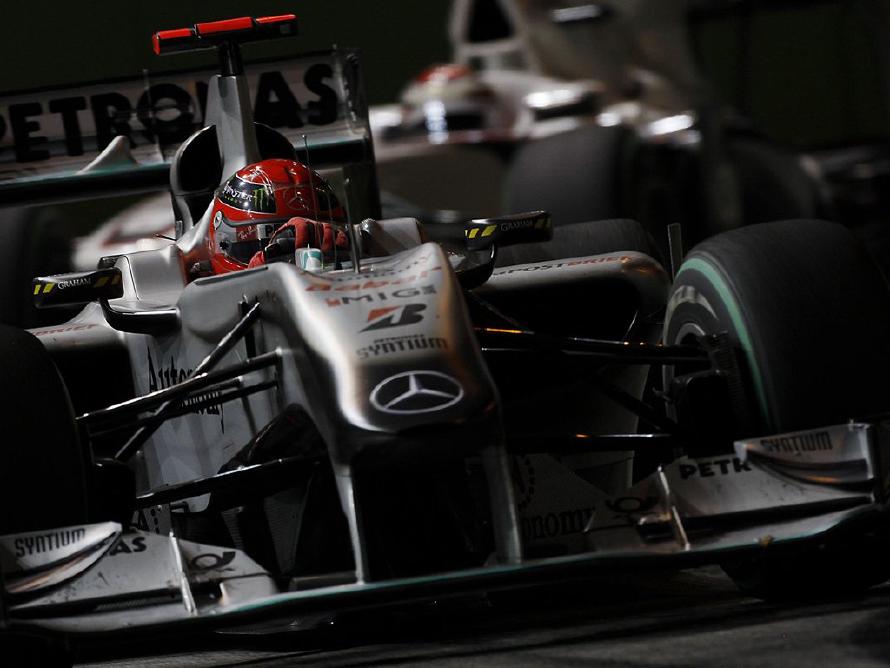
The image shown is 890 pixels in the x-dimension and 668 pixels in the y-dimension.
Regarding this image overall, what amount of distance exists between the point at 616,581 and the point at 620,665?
4.56 feet

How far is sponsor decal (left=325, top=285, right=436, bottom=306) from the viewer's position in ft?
12.3

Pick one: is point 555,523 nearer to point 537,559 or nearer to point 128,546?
point 537,559

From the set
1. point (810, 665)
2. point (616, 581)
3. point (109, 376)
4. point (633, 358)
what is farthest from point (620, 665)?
point (109, 376)

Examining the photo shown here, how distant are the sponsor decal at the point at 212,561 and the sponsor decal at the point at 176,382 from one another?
0.69 m

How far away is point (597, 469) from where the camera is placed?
4734 millimetres

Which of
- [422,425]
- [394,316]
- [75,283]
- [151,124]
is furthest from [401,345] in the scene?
[151,124]

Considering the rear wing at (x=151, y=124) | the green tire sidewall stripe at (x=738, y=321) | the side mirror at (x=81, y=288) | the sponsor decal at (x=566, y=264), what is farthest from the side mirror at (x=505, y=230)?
the rear wing at (x=151, y=124)

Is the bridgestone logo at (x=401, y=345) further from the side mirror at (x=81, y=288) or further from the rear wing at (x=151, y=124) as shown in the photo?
the rear wing at (x=151, y=124)

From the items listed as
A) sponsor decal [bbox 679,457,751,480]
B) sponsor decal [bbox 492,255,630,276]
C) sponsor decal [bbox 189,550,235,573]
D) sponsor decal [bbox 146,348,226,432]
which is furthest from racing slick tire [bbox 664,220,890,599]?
sponsor decal [bbox 146,348,226,432]

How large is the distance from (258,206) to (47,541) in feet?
5.09

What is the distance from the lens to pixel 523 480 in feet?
13.5

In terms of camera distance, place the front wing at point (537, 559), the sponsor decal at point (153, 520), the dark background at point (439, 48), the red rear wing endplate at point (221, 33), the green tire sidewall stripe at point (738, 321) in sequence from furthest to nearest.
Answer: the dark background at point (439, 48), the red rear wing endplate at point (221, 33), the sponsor decal at point (153, 520), the green tire sidewall stripe at point (738, 321), the front wing at point (537, 559)

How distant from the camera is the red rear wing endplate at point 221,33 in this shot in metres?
5.20

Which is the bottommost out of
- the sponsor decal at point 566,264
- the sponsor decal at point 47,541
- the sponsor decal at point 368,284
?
the sponsor decal at point 47,541
